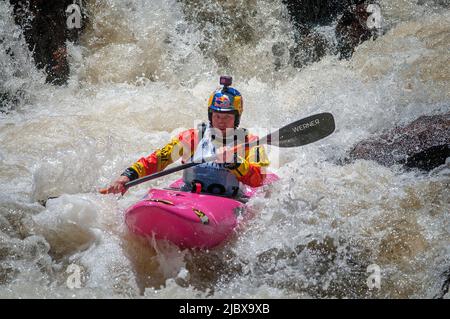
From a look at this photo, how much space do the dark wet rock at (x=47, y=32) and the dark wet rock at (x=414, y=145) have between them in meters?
4.25

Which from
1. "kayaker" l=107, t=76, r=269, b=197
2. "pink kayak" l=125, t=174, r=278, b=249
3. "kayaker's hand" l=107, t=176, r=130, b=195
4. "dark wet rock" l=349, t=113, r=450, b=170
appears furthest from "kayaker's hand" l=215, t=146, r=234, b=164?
"dark wet rock" l=349, t=113, r=450, b=170

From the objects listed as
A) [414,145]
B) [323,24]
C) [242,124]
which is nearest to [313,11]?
[323,24]

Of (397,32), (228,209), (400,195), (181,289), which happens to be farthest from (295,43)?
(181,289)

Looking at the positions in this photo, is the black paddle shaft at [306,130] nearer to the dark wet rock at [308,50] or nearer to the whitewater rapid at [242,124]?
the whitewater rapid at [242,124]

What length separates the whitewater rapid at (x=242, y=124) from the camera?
3385mm

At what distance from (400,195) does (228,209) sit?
1.30 metres

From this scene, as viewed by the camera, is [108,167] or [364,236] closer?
[364,236]

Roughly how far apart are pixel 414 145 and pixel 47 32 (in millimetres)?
4996

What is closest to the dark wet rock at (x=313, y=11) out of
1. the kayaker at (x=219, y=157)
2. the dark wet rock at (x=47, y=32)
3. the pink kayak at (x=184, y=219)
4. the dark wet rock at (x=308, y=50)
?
the dark wet rock at (x=308, y=50)

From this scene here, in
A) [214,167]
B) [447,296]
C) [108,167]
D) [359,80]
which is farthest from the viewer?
[359,80]

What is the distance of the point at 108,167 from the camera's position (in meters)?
5.21

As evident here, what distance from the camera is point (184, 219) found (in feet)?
10.8

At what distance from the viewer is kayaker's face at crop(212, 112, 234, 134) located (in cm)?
405
